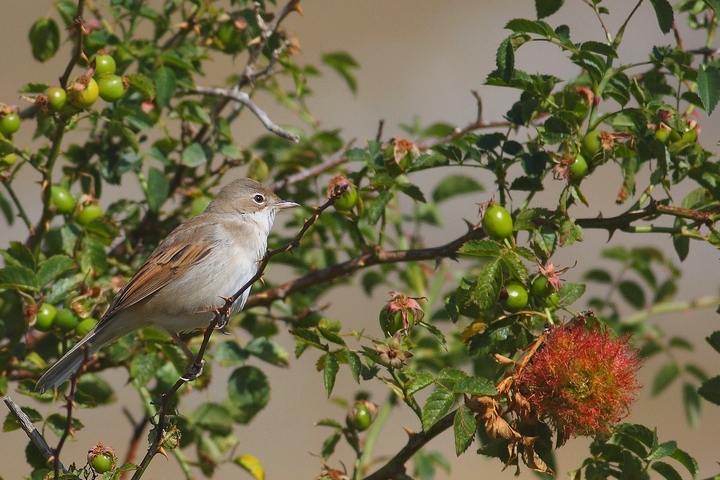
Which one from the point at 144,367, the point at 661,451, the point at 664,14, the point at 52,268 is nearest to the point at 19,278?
the point at 52,268

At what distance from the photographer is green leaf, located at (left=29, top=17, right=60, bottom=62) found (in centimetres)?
380

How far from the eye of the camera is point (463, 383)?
8.25 ft

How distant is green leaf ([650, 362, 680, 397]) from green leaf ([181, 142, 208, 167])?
2684 mm

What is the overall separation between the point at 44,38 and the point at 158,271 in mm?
1217

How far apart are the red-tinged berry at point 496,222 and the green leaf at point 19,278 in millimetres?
1719

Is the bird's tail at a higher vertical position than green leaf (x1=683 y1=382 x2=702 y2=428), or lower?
lower

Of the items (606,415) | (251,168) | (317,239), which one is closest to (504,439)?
(606,415)

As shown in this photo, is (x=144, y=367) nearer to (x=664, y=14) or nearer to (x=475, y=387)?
(x=475, y=387)

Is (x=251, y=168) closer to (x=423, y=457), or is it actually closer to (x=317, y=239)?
(x=317, y=239)

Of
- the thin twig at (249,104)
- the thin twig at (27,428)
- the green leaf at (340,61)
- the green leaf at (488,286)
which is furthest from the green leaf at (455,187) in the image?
the thin twig at (27,428)

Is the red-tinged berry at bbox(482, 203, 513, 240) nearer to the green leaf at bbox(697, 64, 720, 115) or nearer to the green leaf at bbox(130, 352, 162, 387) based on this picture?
the green leaf at bbox(697, 64, 720, 115)

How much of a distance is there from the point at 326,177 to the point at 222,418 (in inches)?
53.4

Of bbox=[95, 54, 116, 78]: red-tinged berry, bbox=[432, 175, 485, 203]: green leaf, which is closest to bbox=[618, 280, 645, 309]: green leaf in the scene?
bbox=[432, 175, 485, 203]: green leaf

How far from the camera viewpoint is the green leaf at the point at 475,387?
97.6 inches
